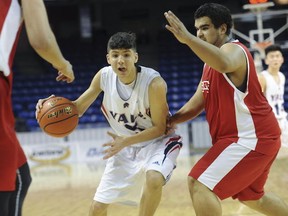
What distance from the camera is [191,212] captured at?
18.2 feet

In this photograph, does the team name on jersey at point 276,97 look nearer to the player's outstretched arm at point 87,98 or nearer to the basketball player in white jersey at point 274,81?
the basketball player in white jersey at point 274,81

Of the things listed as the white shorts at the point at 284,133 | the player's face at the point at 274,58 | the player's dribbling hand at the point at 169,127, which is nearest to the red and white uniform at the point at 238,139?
the player's dribbling hand at the point at 169,127

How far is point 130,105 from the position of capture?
13.4 feet

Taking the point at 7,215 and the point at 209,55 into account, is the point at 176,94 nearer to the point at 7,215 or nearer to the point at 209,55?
the point at 209,55

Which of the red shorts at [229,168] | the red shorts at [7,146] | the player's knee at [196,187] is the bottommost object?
the player's knee at [196,187]

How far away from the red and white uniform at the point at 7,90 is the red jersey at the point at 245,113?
1.80 m

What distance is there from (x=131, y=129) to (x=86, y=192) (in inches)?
152

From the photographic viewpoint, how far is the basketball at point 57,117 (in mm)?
3670

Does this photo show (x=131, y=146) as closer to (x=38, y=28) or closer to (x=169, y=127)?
(x=169, y=127)

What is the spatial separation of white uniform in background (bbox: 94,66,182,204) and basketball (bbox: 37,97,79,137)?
501mm

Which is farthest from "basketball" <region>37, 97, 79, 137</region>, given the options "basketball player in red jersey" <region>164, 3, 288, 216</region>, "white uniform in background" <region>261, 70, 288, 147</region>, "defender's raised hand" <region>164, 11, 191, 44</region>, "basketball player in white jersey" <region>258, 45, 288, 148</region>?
"white uniform in background" <region>261, 70, 288, 147</region>

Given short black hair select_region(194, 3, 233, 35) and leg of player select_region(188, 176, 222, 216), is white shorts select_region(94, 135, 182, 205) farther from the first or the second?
short black hair select_region(194, 3, 233, 35)

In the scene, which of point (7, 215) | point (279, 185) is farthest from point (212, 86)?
point (279, 185)

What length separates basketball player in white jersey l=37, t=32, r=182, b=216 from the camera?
392 centimetres
